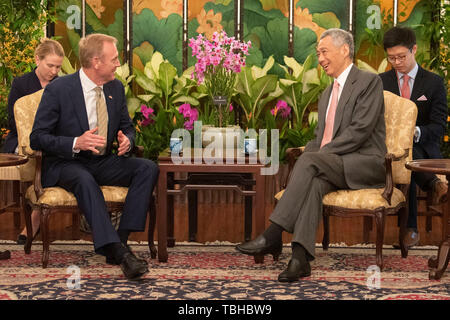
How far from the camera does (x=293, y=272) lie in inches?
143

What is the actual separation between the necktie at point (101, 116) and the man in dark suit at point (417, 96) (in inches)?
81.1

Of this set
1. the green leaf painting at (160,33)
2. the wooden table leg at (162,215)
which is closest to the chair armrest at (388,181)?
the wooden table leg at (162,215)

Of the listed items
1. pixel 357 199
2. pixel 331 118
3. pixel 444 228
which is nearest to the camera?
pixel 444 228

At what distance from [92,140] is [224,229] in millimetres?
1800

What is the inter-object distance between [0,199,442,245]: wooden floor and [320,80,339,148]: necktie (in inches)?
36.5

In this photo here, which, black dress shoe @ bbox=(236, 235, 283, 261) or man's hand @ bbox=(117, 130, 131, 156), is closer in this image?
black dress shoe @ bbox=(236, 235, 283, 261)

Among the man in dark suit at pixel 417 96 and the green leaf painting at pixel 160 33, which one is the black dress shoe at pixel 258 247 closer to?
the man in dark suit at pixel 417 96

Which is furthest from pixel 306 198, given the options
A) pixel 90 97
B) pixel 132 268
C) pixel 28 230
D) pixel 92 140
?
pixel 28 230

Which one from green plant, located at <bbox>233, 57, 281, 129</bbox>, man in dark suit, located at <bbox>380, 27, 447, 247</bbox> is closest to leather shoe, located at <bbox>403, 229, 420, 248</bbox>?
man in dark suit, located at <bbox>380, 27, 447, 247</bbox>

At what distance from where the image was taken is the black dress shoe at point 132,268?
358 centimetres

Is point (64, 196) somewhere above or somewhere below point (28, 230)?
above

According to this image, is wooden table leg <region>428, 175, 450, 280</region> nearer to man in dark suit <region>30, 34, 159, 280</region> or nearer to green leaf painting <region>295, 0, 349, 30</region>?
man in dark suit <region>30, 34, 159, 280</region>

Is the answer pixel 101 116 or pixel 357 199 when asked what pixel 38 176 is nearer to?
pixel 101 116

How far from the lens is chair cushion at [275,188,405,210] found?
12.9ft
